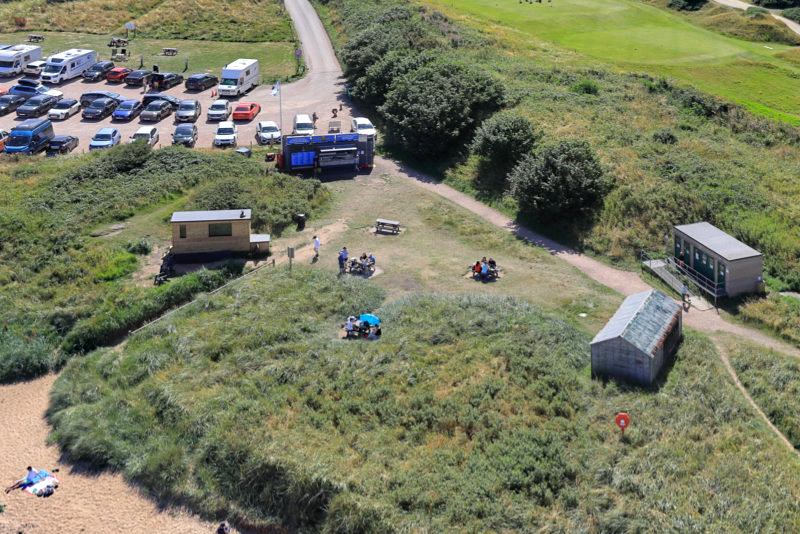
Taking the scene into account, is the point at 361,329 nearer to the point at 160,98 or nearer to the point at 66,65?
the point at 160,98

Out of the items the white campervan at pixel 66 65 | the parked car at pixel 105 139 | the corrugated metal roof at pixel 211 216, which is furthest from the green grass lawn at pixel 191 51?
the corrugated metal roof at pixel 211 216

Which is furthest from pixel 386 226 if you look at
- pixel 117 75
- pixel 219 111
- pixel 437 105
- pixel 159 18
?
pixel 159 18

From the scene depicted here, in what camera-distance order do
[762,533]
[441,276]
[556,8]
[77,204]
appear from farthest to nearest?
[556,8], [77,204], [441,276], [762,533]

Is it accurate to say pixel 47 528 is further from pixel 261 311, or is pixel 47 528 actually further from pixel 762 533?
pixel 762 533

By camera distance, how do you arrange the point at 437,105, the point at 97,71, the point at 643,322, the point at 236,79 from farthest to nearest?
the point at 97,71, the point at 236,79, the point at 437,105, the point at 643,322

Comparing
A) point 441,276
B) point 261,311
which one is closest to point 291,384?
point 261,311

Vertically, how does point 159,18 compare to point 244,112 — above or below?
below
